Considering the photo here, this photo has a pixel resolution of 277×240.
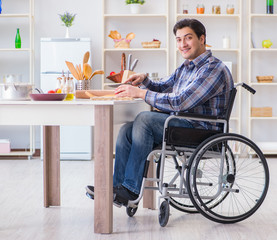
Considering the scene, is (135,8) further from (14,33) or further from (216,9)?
(14,33)

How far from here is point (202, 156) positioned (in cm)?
261

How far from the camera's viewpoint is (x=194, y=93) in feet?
8.45

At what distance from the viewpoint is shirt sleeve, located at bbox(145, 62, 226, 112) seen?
255 centimetres

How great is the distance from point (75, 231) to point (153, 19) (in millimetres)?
3789

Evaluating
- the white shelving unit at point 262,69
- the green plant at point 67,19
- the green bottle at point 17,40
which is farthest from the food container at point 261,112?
the green bottle at point 17,40

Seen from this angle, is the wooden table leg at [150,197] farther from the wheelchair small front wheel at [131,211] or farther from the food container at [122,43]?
the food container at [122,43]

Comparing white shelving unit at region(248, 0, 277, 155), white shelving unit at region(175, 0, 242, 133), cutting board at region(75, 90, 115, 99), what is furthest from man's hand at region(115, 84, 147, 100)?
white shelving unit at region(248, 0, 277, 155)

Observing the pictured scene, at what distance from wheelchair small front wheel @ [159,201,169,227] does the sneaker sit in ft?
0.47

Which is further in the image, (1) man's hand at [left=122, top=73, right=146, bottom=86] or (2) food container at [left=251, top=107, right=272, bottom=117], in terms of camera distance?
(2) food container at [left=251, top=107, right=272, bottom=117]

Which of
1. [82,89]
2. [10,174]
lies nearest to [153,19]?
[10,174]

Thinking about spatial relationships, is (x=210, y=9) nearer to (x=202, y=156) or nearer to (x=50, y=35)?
(x=50, y=35)

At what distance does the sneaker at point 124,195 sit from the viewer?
Result: 257 cm

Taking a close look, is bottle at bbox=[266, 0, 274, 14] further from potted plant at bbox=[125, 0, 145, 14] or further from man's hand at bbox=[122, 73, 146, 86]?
man's hand at bbox=[122, 73, 146, 86]

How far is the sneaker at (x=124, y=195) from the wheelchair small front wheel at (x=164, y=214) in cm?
14
